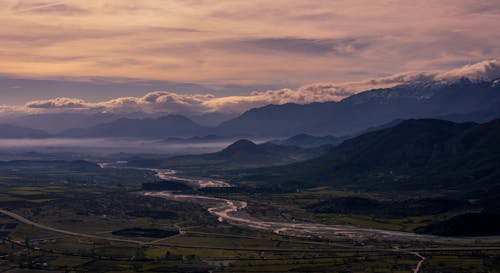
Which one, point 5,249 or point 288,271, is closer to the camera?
point 288,271

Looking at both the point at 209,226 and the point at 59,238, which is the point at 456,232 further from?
the point at 59,238

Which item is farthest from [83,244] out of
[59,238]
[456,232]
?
[456,232]

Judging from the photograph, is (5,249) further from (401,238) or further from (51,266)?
(401,238)

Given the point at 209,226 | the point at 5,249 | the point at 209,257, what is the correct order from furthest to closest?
the point at 209,226 < the point at 5,249 < the point at 209,257

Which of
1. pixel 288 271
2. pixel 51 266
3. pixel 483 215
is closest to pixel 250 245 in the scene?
pixel 288 271

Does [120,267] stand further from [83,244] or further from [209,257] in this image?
[83,244]

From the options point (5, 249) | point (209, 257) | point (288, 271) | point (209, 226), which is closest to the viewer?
point (288, 271)

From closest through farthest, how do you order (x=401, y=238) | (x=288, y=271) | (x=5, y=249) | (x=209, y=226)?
(x=288, y=271) < (x=5, y=249) < (x=401, y=238) < (x=209, y=226)

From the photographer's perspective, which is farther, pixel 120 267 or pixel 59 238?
pixel 59 238
